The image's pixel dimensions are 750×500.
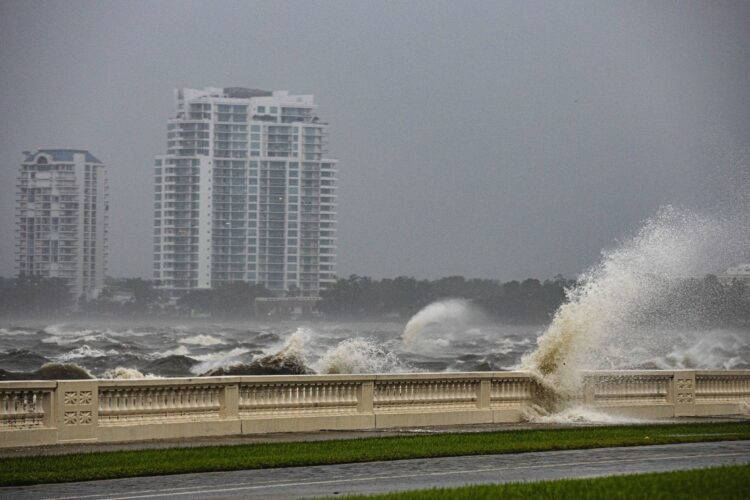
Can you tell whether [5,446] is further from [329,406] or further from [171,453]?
[329,406]

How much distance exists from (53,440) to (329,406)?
5.71m

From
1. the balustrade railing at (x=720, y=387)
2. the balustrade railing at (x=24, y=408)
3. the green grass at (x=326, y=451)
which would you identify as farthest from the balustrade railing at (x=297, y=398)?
the balustrade railing at (x=720, y=387)

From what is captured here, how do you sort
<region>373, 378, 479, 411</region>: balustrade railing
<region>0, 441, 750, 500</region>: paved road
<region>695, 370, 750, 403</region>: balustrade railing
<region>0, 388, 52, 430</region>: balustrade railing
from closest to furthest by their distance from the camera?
1. <region>0, 441, 750, 500</region>: paved road
2. <region>0, 388, 52, 430</region>: balustrade railing
3. <region>373, 378, 479, 411</region>: balustrade railing
4. <region>695, 370, 750, 403</region>: balustrade railing

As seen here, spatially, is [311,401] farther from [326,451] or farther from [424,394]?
[326,451]

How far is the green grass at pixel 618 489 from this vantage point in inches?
553

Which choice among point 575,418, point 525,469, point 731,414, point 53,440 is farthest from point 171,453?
point 731,414

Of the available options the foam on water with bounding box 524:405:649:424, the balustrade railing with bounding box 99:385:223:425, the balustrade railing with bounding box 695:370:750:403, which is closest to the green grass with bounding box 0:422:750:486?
the foam on water with bounding box 524:405:649:424

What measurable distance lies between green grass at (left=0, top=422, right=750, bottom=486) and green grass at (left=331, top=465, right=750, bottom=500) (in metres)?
3.93

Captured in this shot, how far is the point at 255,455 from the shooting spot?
63.9 feet

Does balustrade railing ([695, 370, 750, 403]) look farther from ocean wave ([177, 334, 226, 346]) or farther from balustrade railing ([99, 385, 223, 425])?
ocean wave ([177, 334, 226, 346])

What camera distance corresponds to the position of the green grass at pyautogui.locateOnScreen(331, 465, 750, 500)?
14039 mm

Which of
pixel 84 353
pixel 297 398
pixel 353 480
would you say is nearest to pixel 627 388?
pixel 297 398

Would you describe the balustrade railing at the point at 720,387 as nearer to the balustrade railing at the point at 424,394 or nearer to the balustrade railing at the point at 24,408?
the balustrade railing at the point at 424,394

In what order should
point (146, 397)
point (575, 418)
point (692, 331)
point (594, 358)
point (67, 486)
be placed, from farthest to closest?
point (692, 331)
point (594, 358)
point (575, 418)
point (146, 397)
point (67, 486)
